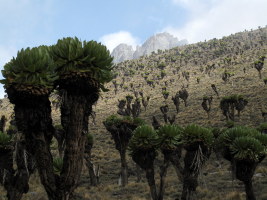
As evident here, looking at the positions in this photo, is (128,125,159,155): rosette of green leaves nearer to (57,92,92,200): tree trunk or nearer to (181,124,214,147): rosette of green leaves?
(181,124,214,147): rosette of green leaves

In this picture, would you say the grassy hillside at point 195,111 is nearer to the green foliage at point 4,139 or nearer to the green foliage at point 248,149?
the green foliage at point 248,149

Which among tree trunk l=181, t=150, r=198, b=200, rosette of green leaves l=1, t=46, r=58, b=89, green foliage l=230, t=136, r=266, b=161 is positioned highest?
rosette of green leaves l=1, t=46, r=58, b=89

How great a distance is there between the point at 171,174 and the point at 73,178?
1650 cm

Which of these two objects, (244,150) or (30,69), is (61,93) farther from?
(244,150)

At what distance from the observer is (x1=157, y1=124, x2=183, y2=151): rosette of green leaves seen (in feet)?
32.2

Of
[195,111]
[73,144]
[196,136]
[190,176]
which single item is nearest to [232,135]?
[196,136]

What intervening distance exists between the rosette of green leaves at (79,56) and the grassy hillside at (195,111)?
0.90 m

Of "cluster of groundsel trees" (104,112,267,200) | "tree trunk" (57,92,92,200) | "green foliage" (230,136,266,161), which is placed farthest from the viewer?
"cluster of groundsel trees" (104,112,267,200)

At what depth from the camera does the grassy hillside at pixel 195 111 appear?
1595 centimetres

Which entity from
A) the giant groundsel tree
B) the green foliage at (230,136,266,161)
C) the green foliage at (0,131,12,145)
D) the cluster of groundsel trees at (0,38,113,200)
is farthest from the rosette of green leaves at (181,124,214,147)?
the green foliage at (0,131,12,145)

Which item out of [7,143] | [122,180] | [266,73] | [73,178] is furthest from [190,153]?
[266,73]

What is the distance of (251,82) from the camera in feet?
177

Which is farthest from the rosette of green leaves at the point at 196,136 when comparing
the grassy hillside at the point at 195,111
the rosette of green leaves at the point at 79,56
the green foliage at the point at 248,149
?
the rosette of green leaves at the point at 79,56

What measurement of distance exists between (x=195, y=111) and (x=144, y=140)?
1340 inches
